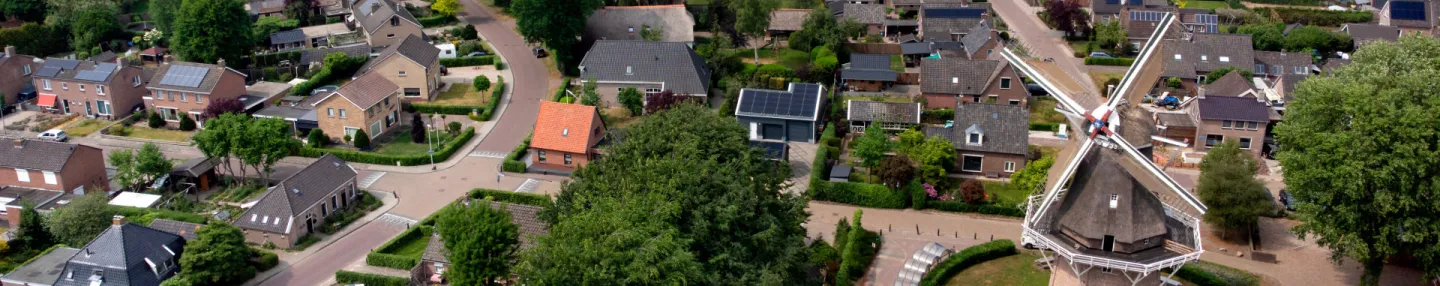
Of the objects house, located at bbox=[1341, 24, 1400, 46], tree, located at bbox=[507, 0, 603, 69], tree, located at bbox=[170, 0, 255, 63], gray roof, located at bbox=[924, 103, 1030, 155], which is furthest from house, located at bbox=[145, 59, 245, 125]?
house, located at bbox=[1341, 24, 1400, 46]

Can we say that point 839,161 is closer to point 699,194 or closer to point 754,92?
point 754,92

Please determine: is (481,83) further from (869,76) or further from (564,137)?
(869,76)

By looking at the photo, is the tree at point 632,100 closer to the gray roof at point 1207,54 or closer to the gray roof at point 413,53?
the gray roof at point 413,53

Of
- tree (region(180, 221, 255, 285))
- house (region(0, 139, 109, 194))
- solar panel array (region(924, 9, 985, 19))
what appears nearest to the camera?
tree (region(180, 221, 255, 285))

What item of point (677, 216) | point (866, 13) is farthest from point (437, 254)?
point (866, 13)

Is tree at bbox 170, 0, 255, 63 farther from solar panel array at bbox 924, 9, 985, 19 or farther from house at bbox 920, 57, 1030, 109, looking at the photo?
solar panel array at bbox 924, 9, 985, 19

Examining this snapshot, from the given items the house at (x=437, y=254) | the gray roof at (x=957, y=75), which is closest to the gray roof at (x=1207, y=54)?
the gray roof at (x=957, y=75)
